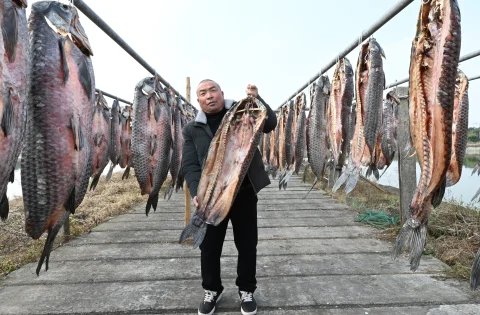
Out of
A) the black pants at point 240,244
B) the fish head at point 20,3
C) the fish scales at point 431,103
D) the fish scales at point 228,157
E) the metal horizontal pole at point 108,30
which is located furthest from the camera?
the black pants at point 240,244

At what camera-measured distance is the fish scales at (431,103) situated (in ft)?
5.86

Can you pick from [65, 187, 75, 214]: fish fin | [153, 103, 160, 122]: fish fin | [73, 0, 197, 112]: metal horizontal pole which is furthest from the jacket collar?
[65, 187, 75, 214]: fish fin

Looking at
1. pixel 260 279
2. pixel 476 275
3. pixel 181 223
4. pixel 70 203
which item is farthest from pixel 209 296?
pixel 181 223

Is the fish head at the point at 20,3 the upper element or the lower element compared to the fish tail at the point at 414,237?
upper

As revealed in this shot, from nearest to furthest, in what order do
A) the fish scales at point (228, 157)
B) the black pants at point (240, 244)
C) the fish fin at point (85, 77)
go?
the fish fin at point (85, 77) → the fish scales at point (228, 157) → the black pants at point (240, 244)

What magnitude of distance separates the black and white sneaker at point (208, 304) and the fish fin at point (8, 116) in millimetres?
2232

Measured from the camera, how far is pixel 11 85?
1384mm

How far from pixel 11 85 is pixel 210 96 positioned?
6.20ft

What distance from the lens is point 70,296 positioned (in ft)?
11.0

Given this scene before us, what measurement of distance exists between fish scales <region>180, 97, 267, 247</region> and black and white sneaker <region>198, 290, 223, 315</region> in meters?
0.78

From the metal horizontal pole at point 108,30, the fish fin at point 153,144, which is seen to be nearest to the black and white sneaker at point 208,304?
the fish fin at point 153,144

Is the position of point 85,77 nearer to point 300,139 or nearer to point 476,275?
point 476,275

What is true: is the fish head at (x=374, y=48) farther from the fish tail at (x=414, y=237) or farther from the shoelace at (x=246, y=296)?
the shoelace at (x=246, y=296)

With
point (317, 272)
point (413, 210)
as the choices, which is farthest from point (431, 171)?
point (317, 272)
